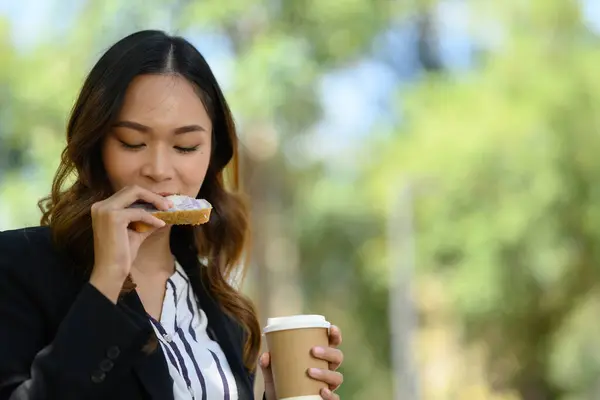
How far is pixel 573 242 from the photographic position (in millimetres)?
18203

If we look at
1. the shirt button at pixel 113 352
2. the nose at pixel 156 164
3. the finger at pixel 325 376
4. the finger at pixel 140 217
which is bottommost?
the finger at pixel 325 376

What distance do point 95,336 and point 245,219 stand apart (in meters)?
1.06

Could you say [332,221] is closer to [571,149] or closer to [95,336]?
[571,149]

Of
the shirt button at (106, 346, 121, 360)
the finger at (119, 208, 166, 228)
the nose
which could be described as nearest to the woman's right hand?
the finger at (119, 208, 166, 228)

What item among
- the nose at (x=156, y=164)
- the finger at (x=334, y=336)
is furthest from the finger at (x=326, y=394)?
the nose at (x=156, y=164)

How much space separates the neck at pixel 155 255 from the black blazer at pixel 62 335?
29cm

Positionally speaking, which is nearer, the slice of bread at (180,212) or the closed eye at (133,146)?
the slice of bread at (180,212)

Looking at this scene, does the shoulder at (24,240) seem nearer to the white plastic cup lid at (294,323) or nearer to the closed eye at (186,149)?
the closed eye at (186,149)

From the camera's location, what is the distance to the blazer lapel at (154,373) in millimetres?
2414

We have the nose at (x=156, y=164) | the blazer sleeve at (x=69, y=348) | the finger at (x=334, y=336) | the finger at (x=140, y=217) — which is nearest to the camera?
the blazer sleeve at (x=69, y=348)

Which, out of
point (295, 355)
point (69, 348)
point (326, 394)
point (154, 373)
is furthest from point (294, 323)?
point (69, 348)

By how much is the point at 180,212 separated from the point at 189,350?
370mm

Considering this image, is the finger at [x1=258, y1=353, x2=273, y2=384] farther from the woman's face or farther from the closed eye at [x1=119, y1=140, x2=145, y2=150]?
the closed eye at [x1=119, y1=140, x2=145, y2=150]

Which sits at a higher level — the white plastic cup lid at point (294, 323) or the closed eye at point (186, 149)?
the closed eye at point (186, 149)
